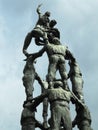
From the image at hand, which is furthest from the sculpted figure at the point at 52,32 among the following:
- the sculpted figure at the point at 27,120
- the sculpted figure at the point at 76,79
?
the sculpted figure at the point at 27,120

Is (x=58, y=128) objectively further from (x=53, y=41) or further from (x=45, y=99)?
(x=53, y=41)

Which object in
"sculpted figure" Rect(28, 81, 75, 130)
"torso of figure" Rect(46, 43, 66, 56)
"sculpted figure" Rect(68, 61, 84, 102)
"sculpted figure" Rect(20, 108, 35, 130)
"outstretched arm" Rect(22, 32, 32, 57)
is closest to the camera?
"sculpted figure" Rect(28, 81, 75, 130)

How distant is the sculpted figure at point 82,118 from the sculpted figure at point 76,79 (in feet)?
1.13

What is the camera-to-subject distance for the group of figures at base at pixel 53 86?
15.7 m

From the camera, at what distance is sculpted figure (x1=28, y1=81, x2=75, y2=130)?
50.7 feet

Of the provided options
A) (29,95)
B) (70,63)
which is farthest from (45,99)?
(70,63)

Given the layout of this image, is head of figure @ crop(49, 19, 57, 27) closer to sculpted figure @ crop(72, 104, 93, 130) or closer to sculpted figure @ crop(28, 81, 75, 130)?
sculpted figure @ crop(28, 81, 75, 130)

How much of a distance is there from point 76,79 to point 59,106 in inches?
80.3

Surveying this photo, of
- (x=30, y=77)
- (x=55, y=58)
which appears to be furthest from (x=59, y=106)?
(x=30, y=77)

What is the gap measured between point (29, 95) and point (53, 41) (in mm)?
1991

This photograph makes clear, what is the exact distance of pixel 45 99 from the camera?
17.0 m

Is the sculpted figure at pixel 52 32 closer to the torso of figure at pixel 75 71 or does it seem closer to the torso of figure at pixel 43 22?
the torso of figure at pixel 43 22

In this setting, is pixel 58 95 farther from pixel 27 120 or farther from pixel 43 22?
pixel 43 22

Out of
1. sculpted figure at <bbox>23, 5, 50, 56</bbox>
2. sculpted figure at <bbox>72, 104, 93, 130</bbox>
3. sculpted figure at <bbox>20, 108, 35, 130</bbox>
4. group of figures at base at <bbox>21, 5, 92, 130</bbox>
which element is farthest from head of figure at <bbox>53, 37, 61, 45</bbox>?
sculpted figure at <bbox>20, 108, 35, 130</bbox>
